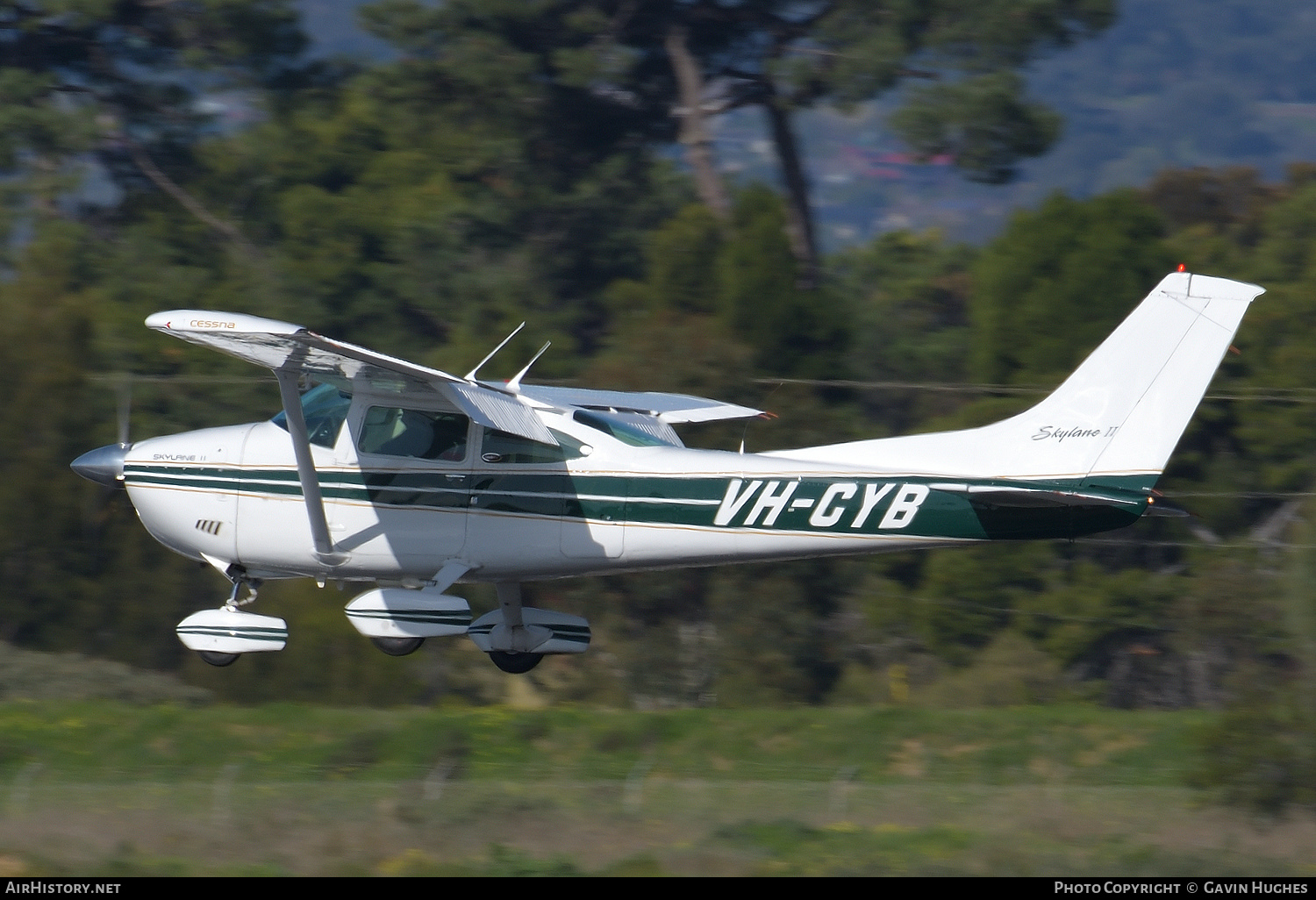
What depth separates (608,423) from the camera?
11.7 meters

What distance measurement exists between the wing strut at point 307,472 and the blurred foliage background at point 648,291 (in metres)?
8.59

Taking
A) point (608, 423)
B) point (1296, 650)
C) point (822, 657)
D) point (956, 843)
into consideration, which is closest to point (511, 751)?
point (608, 423)

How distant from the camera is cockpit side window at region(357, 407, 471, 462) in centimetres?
1148

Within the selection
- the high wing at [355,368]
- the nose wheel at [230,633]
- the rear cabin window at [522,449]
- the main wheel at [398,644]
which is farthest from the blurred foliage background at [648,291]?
the nose wheel at [230,633]

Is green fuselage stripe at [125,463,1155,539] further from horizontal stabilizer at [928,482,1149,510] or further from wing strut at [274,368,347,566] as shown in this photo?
wing strut at [274,368,347,566]

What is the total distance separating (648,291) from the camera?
29766 mm

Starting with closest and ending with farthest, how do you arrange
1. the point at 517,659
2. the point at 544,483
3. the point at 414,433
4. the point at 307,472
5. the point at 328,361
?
the point at 328,361 → the point at 307,472 → the point at 544,483 → the point at 414,433 → the point at 517,659

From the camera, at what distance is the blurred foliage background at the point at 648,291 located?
2312 cm

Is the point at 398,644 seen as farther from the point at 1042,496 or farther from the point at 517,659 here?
the point at 1042,496

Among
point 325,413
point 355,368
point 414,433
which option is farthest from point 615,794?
point 355,368

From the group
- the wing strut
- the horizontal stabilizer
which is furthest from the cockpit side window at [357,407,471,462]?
the horizontal stabilizer

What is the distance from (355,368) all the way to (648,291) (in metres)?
19.1

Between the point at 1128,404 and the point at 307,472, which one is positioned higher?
the point at 1128,404

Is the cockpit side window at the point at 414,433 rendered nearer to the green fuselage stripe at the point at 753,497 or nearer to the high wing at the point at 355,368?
the green fuselage stripe at the point at 753,497
